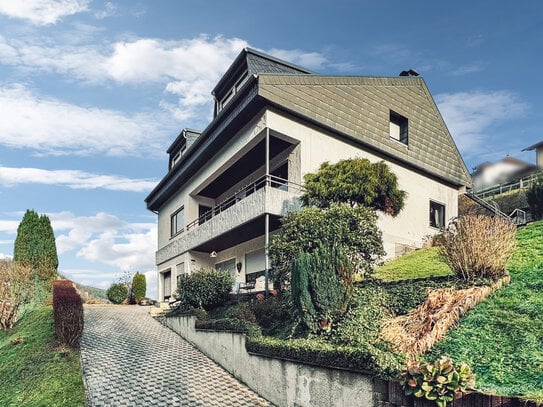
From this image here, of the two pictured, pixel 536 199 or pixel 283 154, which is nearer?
pixel 283 154

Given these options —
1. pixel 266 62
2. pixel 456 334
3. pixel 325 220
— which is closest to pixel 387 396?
pixel 456 334

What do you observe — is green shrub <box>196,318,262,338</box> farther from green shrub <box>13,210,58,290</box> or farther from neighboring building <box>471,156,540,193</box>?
neighboring building <box>471,156,540,193</box>

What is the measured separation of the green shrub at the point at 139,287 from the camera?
95.5 ft

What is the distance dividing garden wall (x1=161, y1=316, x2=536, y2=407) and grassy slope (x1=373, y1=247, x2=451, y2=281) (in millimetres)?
4389

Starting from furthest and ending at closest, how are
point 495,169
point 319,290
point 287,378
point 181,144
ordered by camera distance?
1. point 495,169
2. point 181,144
3. point 319,290
4. point 287,378

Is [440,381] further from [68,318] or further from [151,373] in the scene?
[68,318]

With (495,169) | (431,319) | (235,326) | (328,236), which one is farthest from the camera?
(495,169)

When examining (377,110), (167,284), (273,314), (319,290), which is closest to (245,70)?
(377,110)

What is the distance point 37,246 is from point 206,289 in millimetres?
12039

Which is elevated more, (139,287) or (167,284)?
(167,284)

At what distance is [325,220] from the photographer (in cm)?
1273

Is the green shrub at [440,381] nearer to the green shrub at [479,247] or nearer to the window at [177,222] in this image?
the green shrub at [479,247]

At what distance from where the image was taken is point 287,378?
9133 millimetres

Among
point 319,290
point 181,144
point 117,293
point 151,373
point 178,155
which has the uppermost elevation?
point 181,144
